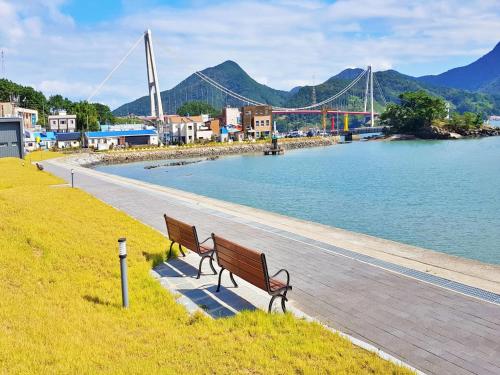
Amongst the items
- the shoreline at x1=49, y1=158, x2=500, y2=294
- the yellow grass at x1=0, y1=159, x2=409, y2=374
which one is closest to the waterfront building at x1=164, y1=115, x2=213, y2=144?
the shoreline at x1=49, y1=158, x2=500, y2=294

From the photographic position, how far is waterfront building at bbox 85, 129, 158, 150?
280ft

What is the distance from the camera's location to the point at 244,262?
6.62 m

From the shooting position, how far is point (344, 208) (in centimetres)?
2294

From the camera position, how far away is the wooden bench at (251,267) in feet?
20.2

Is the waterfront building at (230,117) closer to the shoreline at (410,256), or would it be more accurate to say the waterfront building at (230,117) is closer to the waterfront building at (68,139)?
the waterfront building at (68,139)

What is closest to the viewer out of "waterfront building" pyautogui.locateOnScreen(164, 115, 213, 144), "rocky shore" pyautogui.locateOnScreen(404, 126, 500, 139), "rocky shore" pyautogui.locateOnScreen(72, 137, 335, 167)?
"rocky shore" pyautogui.locateOnScreen(72, 137, 335, 167)

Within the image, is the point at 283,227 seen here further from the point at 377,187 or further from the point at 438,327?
the point at 377,187

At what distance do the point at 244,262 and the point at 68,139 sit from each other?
88.3m

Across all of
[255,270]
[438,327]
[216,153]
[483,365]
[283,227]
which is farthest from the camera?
[216,153]

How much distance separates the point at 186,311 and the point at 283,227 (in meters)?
6.49

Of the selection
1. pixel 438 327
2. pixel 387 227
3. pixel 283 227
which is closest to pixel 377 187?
pixel 387 227

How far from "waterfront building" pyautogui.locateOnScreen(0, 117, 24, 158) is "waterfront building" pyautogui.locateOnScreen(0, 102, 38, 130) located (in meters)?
17.8

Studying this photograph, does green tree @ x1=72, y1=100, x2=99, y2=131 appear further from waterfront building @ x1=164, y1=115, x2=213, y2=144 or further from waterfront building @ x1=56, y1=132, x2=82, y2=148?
waterfront building @ x1=164, y1=115, x2=213, y2=144

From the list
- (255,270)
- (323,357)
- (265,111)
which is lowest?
(323,357)
